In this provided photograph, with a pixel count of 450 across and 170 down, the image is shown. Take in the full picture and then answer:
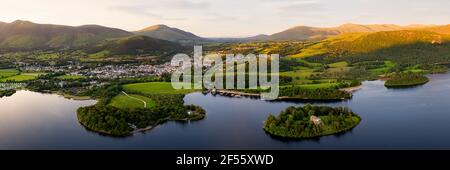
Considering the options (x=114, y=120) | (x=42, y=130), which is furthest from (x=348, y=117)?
(x=42, y=130)

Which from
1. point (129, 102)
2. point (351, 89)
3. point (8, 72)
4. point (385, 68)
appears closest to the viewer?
point (129, 102)

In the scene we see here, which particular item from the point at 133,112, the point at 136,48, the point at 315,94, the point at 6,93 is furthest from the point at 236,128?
the point at 136,48

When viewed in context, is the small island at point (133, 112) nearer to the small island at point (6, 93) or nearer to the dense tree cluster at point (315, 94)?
the dense tree cluster at point (315, 94)

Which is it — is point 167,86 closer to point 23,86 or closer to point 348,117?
point 23,86

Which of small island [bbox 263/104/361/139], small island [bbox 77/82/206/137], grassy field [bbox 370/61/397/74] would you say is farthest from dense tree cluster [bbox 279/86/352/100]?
grassy field [bbox 370/61/397/74]

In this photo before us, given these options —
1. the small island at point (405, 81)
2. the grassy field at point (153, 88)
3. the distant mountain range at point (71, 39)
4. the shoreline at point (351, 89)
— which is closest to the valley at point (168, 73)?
the small island at point (405, 81)

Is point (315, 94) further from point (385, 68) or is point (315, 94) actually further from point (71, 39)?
point (71, 39)
